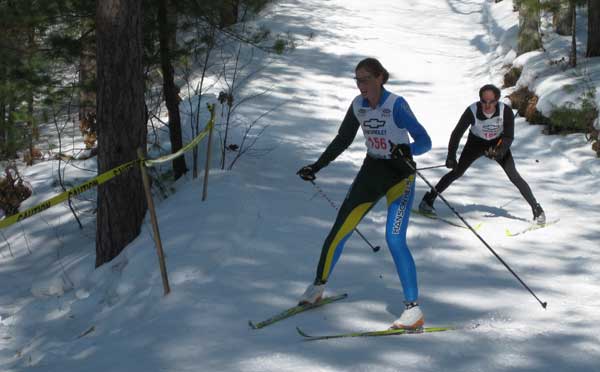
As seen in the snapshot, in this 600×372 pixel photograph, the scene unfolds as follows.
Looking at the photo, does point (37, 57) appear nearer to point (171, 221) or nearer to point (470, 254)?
point (171, 221)

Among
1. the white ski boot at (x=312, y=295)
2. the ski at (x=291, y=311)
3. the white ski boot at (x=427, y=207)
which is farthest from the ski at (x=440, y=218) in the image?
the white ski boot at (x=312, y=295)

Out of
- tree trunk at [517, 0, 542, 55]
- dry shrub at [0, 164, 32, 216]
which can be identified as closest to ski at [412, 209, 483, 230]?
dry shrub at [0, 164, 32, 216]

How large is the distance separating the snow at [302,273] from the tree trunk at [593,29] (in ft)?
1.65

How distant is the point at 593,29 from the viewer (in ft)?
46.6

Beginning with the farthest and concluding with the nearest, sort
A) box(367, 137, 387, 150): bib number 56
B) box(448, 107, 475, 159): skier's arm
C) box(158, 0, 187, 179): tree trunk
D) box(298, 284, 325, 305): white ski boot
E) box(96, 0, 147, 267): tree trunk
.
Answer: box(158, 0, 187, 179): tree trunk
box(448, 107, 475, 159): skier's arm
box(96, 0, 147, 267): tree trunk
box(298, 284, 325, 305): white ski boot
box(367, 137, 387, 150): bib number 56

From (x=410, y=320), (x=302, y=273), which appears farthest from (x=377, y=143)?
(x=302, y=273)

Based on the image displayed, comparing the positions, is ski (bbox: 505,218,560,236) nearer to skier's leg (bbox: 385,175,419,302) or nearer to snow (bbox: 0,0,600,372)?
snow (bbox: 0,0,600,372)

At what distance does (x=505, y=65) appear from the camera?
1652 cm

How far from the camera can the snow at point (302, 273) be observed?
5059mm

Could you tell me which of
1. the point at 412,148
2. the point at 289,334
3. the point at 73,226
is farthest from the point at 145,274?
the point at 73,226

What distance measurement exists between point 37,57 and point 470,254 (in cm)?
657

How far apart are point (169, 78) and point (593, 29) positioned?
9.05m

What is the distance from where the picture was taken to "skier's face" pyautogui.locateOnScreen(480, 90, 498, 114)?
8016 mm

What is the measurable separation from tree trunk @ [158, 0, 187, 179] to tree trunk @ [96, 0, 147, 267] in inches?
69.4
